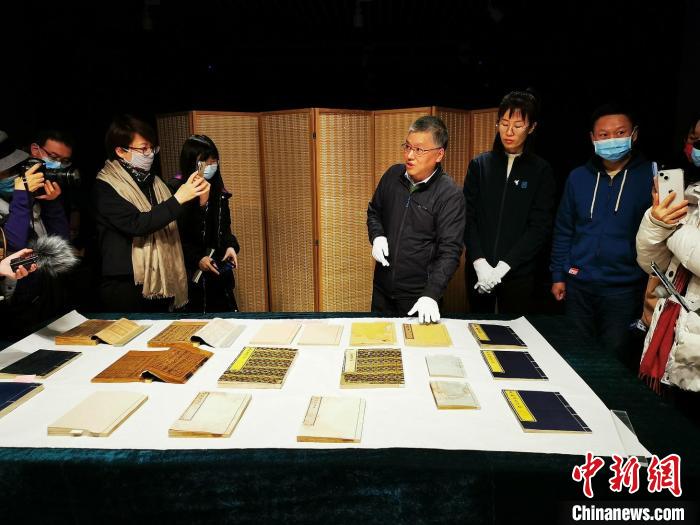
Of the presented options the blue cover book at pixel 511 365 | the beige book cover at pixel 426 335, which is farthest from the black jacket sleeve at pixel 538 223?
the blue cover book at pixel 511 365

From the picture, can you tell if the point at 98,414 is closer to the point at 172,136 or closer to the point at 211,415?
the point at 211,415

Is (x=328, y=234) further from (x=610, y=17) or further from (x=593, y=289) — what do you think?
(x=610, y=17)

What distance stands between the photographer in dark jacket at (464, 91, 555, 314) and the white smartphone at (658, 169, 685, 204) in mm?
680

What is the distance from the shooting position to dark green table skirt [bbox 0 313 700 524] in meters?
1.05

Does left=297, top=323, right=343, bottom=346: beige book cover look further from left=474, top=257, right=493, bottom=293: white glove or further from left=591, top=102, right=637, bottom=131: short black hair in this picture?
left=591, top=102, right=637, bottom=131: short black hair

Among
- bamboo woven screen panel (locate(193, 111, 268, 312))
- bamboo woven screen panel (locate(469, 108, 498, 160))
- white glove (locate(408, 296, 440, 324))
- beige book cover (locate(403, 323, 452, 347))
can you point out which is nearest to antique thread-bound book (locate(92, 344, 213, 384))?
beige book cover (locate(403, 323, 452, 347))

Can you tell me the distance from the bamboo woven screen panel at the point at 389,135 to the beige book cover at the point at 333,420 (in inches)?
103

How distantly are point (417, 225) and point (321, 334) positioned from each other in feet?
2.51

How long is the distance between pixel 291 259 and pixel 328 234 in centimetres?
38

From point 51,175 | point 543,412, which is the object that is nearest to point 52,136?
point 51,175

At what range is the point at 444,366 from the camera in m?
1.51

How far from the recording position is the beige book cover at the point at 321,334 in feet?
5.67

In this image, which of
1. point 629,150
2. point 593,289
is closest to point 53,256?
point 593,289

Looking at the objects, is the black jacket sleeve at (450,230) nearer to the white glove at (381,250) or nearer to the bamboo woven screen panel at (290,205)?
the white glove at (381,250)
